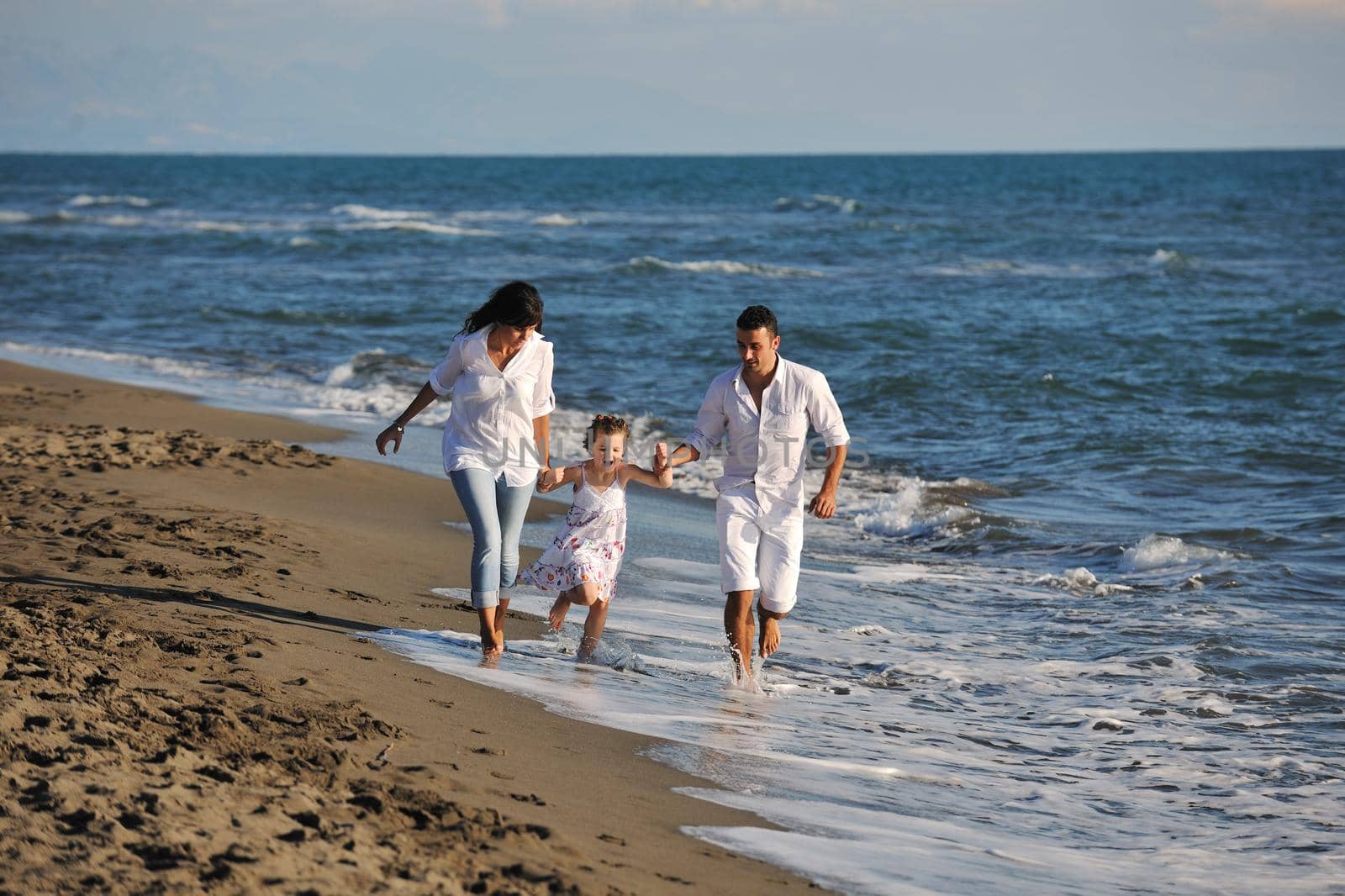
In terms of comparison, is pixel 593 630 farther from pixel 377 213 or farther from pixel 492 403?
pixel 377 213

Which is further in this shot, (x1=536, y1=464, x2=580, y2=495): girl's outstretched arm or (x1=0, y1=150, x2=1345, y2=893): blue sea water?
(x1=536, y1=464, x2=580, y2=495): girl's outstretched arm

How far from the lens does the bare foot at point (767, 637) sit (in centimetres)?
617

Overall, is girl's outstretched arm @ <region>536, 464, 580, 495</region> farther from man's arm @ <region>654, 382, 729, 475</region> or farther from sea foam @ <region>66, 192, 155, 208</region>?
sea foam @ <region>66, 192, 155, 208</region>

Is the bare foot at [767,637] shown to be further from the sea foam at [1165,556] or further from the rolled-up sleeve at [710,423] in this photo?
the sea foam at [1165,556]

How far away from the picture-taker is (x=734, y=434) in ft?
19.7

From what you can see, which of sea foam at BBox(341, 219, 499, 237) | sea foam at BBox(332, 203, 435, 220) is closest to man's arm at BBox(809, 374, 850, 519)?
sea foam at BBox(341, 219, 499, 237)

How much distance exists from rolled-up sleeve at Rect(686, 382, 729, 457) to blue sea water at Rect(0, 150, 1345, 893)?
1071 millimetres

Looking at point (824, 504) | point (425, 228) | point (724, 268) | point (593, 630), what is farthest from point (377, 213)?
point (824, 504)

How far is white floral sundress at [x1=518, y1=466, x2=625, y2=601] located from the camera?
604 cm

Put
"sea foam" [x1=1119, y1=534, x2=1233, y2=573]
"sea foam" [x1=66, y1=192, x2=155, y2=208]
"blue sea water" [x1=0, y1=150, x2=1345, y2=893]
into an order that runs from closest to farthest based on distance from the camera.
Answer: "blue sea water" [x1=0, y1=150, x2=1345, y2=893] < "sea foam" [x1=1119, y1=534, x2=1233, y2=573] < "sea foam" [x1=66, y1=192, x2=155, y2=208]

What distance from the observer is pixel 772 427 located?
5922 millimetres

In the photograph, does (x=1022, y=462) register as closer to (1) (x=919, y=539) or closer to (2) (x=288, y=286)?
(1) (x=919, y=539)

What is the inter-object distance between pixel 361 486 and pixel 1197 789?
21.2 ft

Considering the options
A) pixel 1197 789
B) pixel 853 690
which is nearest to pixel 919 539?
pixel 853 690
